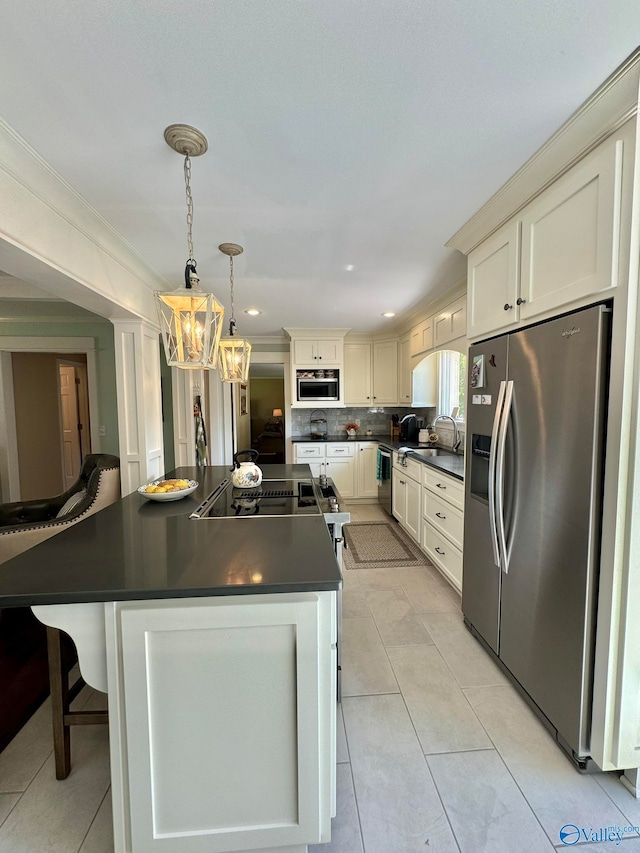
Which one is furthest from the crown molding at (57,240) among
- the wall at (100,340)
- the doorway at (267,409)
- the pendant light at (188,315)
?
the doorway at (267,409)

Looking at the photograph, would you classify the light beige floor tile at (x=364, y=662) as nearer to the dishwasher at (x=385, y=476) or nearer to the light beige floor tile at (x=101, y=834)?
the light beige floor tile at (x=101, y=834)

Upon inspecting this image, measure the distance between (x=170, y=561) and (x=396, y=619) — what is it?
1725mm

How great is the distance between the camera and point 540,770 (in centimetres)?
138

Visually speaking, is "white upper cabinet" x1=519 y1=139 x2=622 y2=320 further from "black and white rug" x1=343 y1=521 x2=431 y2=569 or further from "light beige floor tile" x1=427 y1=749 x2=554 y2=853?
"black and white rug" x1=343 y1=521 x2=431 y2=569

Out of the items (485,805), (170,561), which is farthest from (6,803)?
(485,805)

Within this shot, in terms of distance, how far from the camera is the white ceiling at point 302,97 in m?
0.93

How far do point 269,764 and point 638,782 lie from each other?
4.38ft

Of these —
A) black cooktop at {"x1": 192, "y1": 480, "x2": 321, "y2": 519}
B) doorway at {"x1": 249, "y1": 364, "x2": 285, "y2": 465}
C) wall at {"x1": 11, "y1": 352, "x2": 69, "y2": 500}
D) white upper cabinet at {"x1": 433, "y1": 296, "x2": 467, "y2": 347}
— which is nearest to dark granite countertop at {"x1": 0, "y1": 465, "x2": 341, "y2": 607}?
black cooktop at {"x1": 192, "y1": 480, "x2": 321, "y2": 519}

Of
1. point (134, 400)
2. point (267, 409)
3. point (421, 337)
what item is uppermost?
point (421, 337)

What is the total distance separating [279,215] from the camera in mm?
1898

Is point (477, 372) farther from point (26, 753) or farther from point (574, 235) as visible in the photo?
point (26, 753)

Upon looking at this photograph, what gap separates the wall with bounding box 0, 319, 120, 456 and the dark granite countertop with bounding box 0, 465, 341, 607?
9.64 ft

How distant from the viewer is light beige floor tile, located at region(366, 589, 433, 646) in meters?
2.15

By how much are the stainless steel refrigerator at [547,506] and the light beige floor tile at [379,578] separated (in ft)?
2.90
